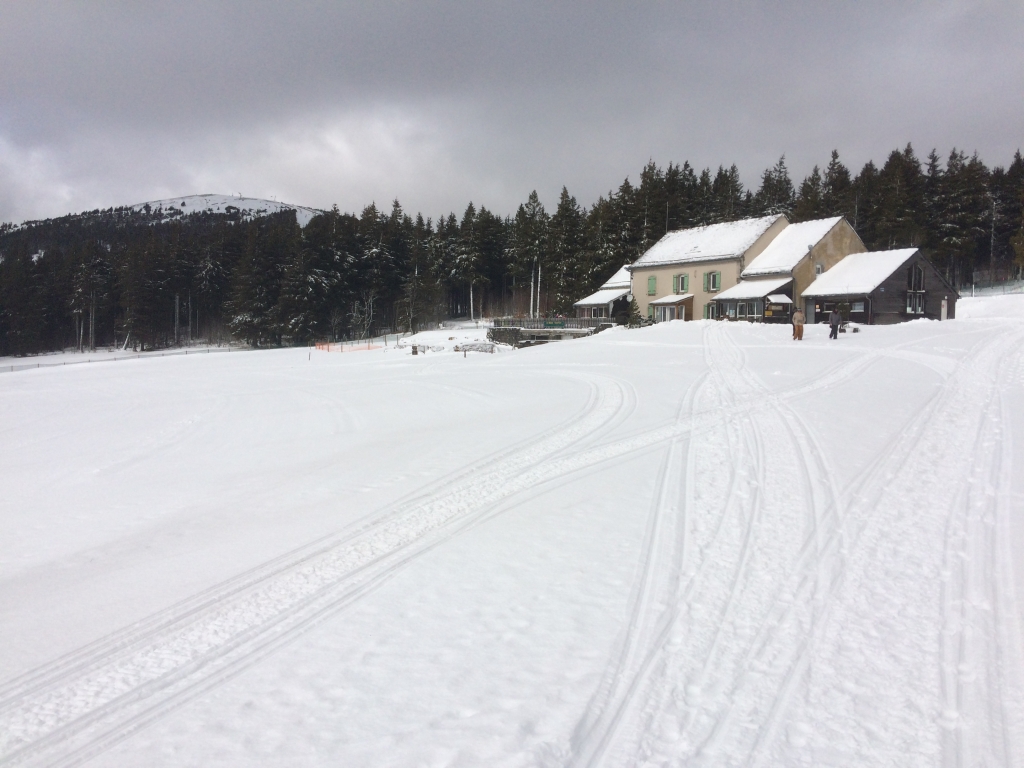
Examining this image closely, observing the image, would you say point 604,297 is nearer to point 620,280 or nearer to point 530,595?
point 620,280

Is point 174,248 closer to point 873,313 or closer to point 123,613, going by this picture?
point 873,313

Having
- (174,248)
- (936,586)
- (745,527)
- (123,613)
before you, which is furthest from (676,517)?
(174,248)

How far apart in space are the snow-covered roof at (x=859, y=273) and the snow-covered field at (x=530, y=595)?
1294 inches

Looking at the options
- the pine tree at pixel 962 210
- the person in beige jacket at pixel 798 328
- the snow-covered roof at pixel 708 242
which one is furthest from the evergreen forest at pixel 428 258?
the person in beige jacket at pixel 798 328

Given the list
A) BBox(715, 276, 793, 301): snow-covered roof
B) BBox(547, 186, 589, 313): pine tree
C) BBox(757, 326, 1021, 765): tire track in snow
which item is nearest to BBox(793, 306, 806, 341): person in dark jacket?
BBox(715, 276, 793, 301): snow-covered roof

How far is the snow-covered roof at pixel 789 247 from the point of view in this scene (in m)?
43.3

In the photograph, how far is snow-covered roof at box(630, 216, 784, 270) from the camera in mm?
46906

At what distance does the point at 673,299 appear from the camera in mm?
49281

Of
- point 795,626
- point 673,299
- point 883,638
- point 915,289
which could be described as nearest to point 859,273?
point 915,289

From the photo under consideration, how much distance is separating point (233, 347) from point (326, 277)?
1156 centimetres

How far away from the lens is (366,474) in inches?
338

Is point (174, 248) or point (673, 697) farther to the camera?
point (174, 248)

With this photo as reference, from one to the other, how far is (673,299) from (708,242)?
18.1ft

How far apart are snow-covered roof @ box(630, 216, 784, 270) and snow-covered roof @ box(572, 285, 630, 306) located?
292 cm
